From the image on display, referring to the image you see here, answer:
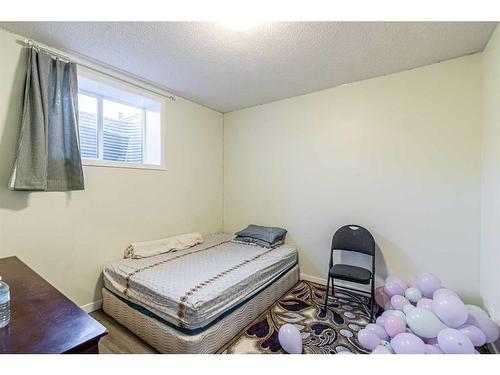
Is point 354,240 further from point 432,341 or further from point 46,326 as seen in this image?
point 46,326

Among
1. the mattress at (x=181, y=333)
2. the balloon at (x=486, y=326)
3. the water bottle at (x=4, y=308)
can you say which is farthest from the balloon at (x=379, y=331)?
the water bottle at (x=4, y=308)

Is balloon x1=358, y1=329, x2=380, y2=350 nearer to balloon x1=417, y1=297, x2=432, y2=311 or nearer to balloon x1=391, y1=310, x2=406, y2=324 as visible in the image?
balloon x1=391, y1=310, x2=406, y2=324

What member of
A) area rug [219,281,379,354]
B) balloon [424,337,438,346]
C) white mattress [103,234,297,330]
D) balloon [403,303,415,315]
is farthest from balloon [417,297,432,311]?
white mattress [103,234,297,330]

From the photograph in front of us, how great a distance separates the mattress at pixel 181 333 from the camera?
59.8 inches

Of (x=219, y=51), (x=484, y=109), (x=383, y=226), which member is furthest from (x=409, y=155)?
(x=219, y=51)

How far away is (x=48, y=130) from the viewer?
1.84 metres

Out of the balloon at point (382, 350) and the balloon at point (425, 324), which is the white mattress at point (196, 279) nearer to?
the balloon at point (382, 350)

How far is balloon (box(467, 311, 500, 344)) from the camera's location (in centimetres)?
147

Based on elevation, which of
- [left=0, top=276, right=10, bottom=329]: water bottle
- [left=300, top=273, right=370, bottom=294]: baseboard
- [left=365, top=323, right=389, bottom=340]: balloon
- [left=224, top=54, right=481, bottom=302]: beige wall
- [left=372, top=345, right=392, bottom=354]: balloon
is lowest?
[left=300, top=273, right=370, bottom=294]: baseboard

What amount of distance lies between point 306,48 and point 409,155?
143 cm

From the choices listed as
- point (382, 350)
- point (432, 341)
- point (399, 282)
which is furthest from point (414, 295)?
point (382, 350)

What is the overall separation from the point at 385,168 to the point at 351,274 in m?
1.13

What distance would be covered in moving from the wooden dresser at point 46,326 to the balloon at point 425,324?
1.72 m

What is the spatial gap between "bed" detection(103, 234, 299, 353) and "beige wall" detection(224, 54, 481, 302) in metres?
0.85
